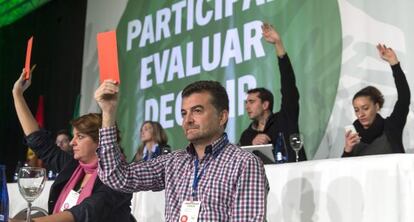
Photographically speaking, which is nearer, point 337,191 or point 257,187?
point 257,187

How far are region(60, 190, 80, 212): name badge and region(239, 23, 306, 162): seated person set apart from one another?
1645 mm

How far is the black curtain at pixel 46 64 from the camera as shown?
22.9 ft

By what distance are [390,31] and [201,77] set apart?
1.88 m

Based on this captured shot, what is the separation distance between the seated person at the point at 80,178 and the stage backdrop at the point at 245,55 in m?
2.40

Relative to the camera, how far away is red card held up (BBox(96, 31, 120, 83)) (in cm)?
135

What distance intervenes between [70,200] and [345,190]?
0.98 m

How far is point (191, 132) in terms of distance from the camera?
1679 millimetres

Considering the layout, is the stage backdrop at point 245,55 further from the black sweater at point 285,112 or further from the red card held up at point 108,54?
the red card held up at point 108,54

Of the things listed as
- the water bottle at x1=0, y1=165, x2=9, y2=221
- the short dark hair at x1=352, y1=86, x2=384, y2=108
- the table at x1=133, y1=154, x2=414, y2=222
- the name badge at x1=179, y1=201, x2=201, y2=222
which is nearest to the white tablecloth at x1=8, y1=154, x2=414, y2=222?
the table at x1=133, y1=154, x2=414, y2=222

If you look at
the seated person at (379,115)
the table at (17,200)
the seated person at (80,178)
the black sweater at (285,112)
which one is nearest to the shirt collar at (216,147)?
the seated person at (80,178)

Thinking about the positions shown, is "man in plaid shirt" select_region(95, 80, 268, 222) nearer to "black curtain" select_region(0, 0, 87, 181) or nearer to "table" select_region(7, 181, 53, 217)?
"table" select_region(7, 181, 53, 217)

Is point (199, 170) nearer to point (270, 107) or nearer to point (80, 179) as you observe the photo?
point (80, 179)

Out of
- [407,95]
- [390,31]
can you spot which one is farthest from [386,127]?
[390,31]

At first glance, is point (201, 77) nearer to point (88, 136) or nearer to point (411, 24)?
point (411, 24)
